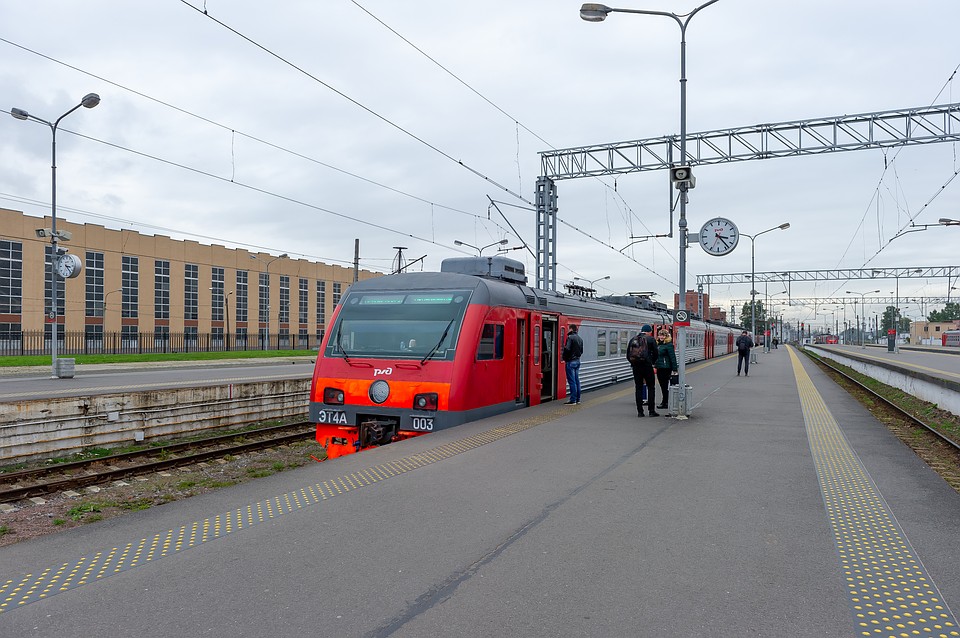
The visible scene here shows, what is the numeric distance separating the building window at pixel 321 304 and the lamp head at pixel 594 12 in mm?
62674

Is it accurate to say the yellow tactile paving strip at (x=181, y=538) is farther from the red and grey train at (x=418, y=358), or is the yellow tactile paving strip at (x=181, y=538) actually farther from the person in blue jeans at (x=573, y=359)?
the person in blue jeans at (x=573, y=359)

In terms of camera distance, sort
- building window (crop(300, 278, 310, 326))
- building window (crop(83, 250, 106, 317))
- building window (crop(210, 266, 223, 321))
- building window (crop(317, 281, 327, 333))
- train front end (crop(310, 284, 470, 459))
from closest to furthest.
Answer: train front end (crop(310, 284, 470, 459)) < building window (crop(83, 250, 106, 317)) < building window (crop(210, 266, 223, 321)) < building window (crop(300, 278, 310, 326)) < building window (crop(317, 281, 327, 333))

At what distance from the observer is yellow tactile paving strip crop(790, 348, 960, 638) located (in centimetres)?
344

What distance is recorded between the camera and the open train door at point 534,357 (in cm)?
1174

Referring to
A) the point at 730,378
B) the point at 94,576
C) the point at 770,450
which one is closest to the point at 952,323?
the point at 730,378

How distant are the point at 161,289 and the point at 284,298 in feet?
45.9

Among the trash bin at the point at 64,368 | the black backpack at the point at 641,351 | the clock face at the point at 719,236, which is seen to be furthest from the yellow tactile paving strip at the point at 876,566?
the trash bin at the point at 64,368

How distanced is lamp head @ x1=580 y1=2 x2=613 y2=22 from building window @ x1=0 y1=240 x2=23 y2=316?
47708mm

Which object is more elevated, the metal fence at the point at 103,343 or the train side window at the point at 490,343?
the train side window at the point at 490,343

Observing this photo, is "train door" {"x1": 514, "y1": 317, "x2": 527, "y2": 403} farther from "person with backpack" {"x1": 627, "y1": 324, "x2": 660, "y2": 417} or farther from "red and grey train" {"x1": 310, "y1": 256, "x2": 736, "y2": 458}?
"person with backpack" {"x1": 627, "y1": 324, "x2": 660, "y2": 417}

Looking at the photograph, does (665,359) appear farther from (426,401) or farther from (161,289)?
(161,289)

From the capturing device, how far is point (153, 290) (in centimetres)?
5531

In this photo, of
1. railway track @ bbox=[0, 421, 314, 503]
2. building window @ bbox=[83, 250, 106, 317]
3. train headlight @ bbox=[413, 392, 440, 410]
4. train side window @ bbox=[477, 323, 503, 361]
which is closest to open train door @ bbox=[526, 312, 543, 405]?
train side window @ bbox=[477, 323, 503, 361]

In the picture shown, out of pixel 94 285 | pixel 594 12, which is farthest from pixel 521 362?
pixel 94 285
